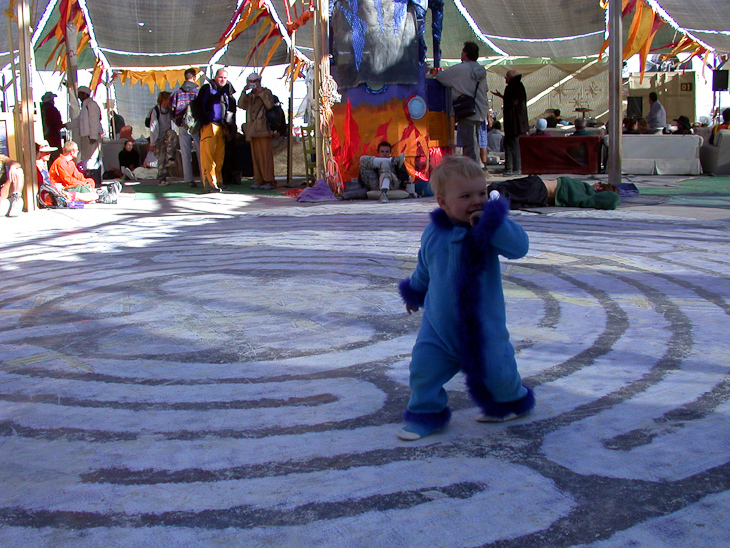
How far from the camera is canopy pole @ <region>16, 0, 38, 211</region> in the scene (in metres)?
7.87

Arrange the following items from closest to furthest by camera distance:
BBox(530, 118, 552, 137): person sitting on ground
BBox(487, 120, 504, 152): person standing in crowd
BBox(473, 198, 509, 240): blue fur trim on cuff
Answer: BBox(473, 198, 509, 240): blue fur trim on cuff → BBox(530, 118, 552, 137): person sitting on ground → BBox(487, 120, 504, 152): person standing in crowd

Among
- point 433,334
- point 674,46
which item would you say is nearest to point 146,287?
point 433,334

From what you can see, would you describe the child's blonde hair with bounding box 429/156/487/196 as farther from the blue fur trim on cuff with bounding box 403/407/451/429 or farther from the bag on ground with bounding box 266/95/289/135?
the bag on ground with bounding box 266/95/289/135

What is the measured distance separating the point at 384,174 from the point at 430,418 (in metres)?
6.68

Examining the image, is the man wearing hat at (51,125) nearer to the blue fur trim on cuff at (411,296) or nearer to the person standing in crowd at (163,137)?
the person standing in crowd at (163,137)

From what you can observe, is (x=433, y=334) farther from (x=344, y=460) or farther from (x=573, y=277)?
(x=573, y=277)

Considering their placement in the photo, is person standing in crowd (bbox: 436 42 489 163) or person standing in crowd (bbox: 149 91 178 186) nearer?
person standing in crowd (bbox: 436 42 489 163)

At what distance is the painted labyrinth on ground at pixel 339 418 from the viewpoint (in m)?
1.56

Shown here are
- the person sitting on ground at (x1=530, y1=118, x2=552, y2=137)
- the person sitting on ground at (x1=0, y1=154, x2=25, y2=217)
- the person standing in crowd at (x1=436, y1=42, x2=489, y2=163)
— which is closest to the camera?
the person sitting on ground at (x1=0, y1=154, x2=25, y2=217)

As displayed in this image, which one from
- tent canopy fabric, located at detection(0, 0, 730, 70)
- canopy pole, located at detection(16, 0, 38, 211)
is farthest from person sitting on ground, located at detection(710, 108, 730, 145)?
canopy pole, located at detection(16, 0, 38, 211)

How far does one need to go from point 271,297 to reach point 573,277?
1.50 m

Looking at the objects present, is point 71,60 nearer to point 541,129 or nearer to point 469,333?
point 541,129

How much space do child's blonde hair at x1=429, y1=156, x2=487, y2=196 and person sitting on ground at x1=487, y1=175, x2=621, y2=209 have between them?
16.4 ft

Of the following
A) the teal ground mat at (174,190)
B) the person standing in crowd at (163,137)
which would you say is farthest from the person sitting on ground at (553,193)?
the person standing in crowd at (163,137)
